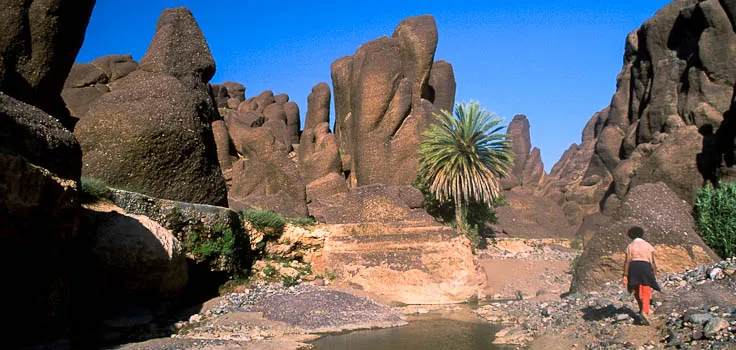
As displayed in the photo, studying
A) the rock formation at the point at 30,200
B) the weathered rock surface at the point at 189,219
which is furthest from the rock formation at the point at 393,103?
the rock formation at the point at 30,200

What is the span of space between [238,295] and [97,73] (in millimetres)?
23854

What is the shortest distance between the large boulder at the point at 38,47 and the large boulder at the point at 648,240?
12.2 metres

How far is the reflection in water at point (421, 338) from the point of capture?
1032 cm

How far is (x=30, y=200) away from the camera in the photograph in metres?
6.95

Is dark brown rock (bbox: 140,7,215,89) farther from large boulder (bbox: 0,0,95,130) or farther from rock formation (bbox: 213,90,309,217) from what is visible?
rock formation (bbox: 213,90,309,217)

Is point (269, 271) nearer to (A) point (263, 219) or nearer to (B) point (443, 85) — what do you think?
(A) point (263, 219)

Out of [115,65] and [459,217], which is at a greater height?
[115,65]

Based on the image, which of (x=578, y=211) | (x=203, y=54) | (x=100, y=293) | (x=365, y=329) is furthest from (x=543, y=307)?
(x=578, y=211)

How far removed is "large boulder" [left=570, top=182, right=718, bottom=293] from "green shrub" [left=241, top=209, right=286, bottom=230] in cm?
853

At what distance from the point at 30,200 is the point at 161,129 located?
543 cm

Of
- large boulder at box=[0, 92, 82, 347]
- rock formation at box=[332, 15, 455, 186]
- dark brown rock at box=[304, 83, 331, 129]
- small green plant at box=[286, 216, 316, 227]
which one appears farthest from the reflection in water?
dark brown rock at box=[304, 83, 331, 129]

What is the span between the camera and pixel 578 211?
5094 centimetres

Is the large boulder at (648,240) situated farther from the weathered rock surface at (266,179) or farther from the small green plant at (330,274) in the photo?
the weathered rock surface at (266,179)

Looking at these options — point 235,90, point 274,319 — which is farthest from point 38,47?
point 235,90
